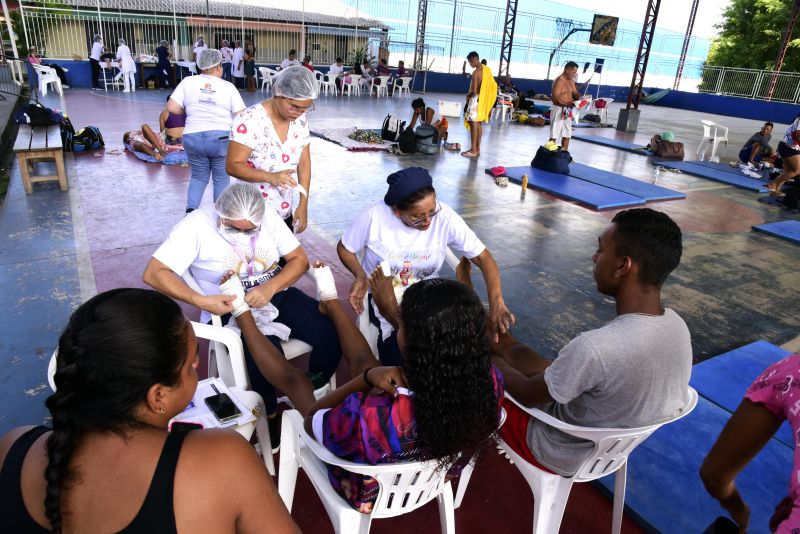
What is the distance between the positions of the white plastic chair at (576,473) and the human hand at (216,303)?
1.26m

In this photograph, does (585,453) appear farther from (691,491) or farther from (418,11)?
(418,11)

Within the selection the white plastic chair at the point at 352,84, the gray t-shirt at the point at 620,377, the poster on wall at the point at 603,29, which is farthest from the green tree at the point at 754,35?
the gray t-shirt at the point at 620,377

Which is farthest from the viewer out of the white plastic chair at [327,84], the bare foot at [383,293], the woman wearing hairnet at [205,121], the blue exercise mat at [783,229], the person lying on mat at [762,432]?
the white plastic chair at [327,84]

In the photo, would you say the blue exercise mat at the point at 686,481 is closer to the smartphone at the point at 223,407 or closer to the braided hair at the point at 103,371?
the smartphone at the point at 223,407

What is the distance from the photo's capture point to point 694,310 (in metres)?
4.21

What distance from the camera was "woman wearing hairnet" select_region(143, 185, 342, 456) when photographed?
7.66 ft

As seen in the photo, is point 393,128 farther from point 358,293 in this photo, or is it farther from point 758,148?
point 358,293

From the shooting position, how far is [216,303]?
2.29 metres

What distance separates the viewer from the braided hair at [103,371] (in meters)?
1.01

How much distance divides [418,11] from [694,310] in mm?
→ 19752

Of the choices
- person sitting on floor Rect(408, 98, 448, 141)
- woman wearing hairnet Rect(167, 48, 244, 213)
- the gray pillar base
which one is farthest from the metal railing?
woman wearing hairnet Rect(167, 48, 244, 213)

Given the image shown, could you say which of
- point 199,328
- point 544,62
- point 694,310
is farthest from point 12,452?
point 544,62

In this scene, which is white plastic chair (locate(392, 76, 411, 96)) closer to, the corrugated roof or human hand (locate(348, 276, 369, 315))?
the corrugated roof

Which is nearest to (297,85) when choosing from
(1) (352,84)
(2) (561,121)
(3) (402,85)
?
(2) (561,121)
